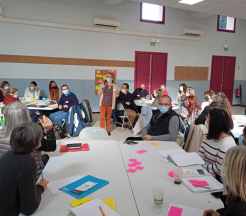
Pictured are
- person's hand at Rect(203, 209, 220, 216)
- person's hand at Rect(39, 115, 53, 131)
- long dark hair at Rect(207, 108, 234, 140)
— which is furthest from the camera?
person's hand at Rect(39, 115, 53, 131)

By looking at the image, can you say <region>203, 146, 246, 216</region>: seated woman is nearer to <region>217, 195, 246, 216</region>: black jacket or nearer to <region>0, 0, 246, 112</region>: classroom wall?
<region>217, 195, 246, 216</region>: black jacket

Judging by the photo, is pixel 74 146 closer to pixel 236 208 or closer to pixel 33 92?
pixel 236 208

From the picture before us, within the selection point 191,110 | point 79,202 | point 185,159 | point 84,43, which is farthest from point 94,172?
point 84,43

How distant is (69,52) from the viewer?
7.65 m

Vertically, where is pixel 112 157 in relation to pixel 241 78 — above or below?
below

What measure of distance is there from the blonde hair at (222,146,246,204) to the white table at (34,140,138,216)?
2.05 ft

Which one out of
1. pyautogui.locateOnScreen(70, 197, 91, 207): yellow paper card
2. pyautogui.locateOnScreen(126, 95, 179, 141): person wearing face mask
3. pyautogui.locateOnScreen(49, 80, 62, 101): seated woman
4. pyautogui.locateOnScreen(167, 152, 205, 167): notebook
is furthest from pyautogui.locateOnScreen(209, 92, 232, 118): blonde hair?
pyautogui.locateOnScreen(49, 80, 62, 101): seated woman

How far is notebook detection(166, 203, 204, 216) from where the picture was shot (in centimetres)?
144

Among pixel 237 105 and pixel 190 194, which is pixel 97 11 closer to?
pixel 190 194

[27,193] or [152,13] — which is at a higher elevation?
[152,13]

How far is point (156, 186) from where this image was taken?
5.88 feet

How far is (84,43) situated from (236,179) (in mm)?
7417

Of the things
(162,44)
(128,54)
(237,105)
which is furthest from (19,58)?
(237,105)

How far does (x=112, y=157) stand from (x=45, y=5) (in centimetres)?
653
